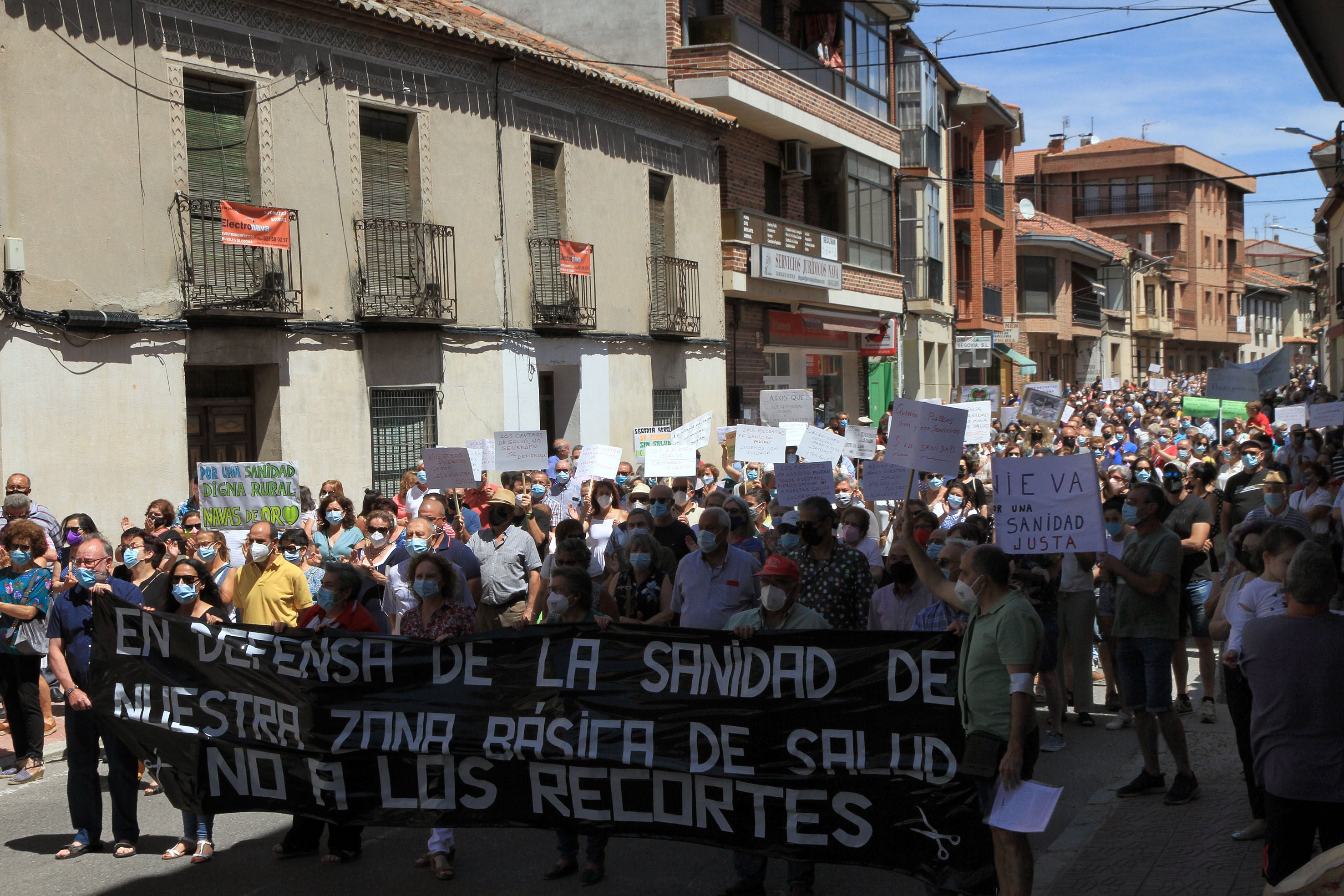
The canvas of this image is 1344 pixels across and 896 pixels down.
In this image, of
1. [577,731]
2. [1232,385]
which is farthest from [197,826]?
[1232,385]

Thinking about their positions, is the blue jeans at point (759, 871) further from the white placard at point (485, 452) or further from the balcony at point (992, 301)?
the balcony at point (992, 301)

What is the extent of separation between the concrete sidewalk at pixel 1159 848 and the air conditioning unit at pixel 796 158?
64.6 feet

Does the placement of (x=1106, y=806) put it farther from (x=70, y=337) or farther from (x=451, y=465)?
(x=70, y=337)

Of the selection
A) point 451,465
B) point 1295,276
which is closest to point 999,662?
point 451,465

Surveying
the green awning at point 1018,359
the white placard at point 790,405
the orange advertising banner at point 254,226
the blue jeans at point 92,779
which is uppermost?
the orange advertising banner at point 254,226

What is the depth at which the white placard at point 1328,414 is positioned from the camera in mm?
17438

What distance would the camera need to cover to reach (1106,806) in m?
6.93

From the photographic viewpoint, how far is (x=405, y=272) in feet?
55.9

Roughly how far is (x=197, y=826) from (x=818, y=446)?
894cm

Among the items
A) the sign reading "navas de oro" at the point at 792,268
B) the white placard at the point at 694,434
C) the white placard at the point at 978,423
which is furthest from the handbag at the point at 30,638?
the sign reading "navas de oro" at the point at 792,268

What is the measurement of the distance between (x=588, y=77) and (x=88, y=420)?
9.65 m

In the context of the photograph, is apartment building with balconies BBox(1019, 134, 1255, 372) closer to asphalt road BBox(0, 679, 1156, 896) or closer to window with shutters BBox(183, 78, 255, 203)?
window with shutters BBox(183, 78, 255, 203)

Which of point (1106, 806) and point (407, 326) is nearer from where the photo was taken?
point (1106, 806)

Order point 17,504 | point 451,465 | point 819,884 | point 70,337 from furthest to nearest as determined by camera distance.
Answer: point 70,337 < point 451,465 < point 17,504 < point 819,884
